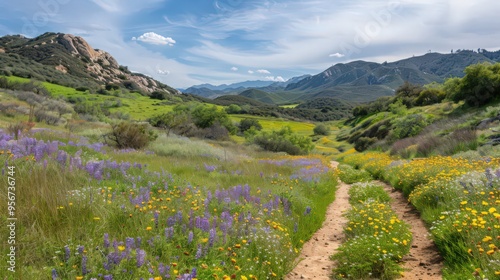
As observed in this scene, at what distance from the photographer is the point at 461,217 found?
5172mm

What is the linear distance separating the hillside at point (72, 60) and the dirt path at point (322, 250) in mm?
113516

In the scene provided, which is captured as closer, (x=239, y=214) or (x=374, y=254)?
(x=374, y=254)

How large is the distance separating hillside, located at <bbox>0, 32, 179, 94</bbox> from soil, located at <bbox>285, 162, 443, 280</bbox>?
113979mm

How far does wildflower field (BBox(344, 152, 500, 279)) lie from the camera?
3873 mm

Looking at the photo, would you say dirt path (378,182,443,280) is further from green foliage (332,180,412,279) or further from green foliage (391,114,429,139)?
green foliage (391,114,429,139)

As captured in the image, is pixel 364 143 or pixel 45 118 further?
pixel 364 143

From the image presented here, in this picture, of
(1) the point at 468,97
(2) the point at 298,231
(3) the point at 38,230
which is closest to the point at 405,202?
(2) the point at 298,231

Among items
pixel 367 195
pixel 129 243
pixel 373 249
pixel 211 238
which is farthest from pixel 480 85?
pixel 129 243

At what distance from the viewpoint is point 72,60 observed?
139000 mm

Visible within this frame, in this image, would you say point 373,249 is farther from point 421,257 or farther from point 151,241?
point 151,241

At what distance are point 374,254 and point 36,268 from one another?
4468 millimetres

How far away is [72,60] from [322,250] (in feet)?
524

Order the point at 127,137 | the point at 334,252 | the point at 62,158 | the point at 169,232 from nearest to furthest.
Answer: the point at 169,232, the point at 334,252, the point at 62,158, the point at 127,137

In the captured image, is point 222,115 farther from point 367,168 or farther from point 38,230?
point 38,230
